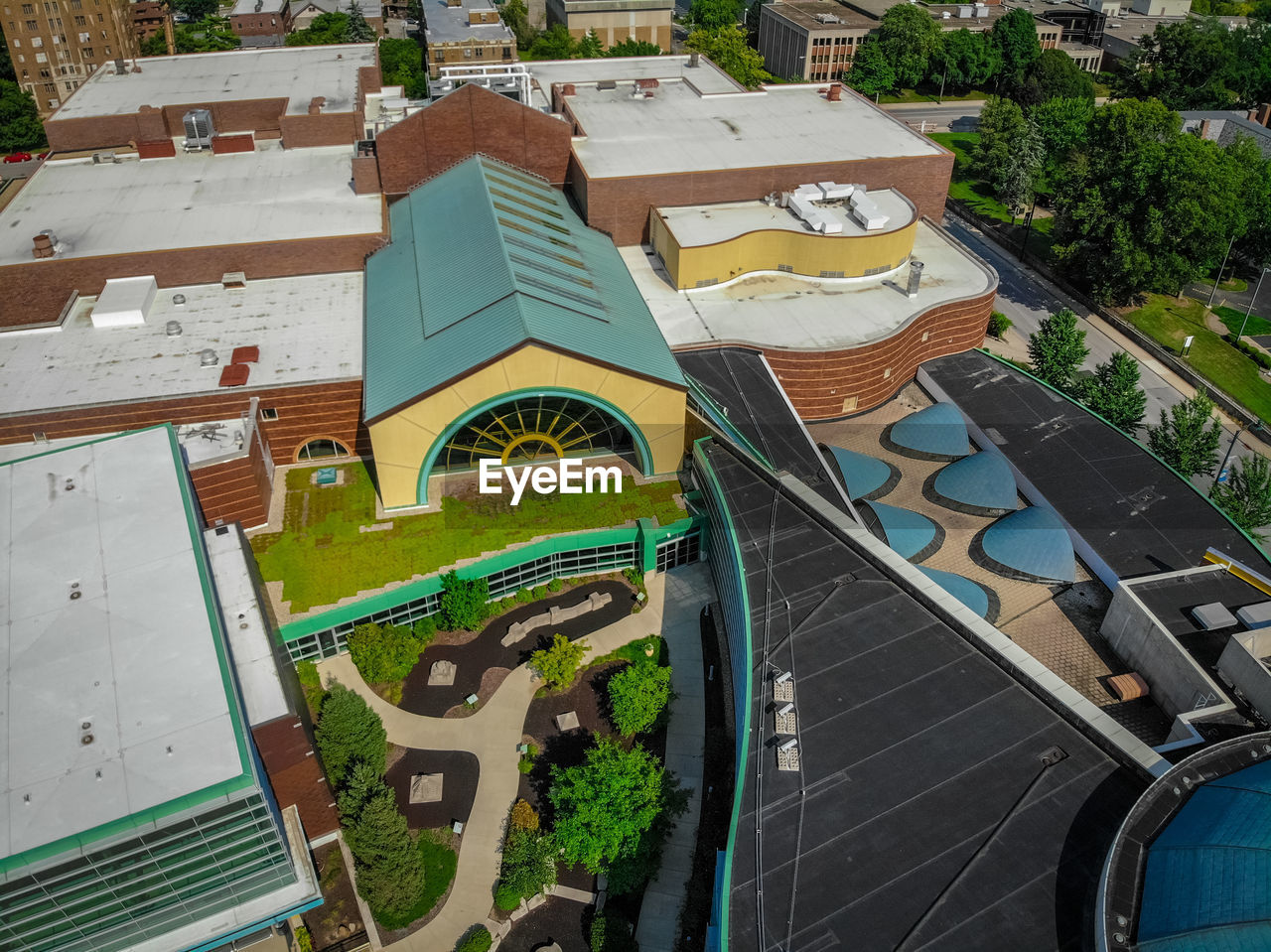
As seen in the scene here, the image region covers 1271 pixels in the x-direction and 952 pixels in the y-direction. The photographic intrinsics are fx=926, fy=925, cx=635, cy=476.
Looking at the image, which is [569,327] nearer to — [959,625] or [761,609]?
[761,609]

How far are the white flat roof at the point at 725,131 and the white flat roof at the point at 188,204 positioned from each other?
19102mm

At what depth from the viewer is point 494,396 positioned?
4947 centimetres

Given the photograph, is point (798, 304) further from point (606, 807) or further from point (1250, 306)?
point (1250, 306)

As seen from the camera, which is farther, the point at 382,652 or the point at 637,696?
the point at 382,652

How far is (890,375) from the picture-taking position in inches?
2515

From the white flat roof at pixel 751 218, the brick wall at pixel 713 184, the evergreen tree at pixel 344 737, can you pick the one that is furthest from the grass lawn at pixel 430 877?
the brick wall at pixel 713 184

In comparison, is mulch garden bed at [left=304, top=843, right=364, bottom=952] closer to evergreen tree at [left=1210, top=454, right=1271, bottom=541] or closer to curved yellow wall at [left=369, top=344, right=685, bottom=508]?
curved yellow wall at [left=369, top=344, right=685, bottom=508]

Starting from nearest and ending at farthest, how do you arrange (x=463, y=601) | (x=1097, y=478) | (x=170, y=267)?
(x=463, y=601), (x=1097, y=478), (x=170, y=267)

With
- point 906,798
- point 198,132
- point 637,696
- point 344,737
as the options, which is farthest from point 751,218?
point 198,132

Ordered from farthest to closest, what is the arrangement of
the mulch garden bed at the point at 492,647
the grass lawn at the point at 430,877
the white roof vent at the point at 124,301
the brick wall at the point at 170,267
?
the brick wall at the point at 170,267
the white roof vent at the point at 124,301
the mulch garden bed at the point at 492,647
the grass lawn at the point at 430,877

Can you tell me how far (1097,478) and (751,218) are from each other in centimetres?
3007

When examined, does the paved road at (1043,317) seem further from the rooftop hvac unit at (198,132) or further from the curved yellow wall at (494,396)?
the rooftop hvac unit at (198,132)

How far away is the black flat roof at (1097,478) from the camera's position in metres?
49.6

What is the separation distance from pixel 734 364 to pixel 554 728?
84.3 ft
